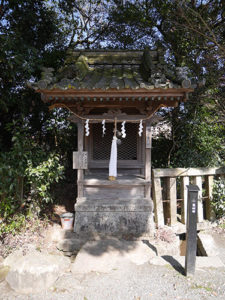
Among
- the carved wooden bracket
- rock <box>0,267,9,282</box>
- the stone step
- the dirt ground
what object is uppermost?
the carved wooden bracket

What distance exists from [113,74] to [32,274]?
4663 millimetres

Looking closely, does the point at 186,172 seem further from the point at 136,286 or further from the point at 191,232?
the point at 136,286

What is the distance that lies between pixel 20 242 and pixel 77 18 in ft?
29.5

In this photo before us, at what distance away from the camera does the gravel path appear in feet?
10.7

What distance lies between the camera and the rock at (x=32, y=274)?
3.50 meters

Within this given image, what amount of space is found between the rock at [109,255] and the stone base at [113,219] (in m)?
0.37

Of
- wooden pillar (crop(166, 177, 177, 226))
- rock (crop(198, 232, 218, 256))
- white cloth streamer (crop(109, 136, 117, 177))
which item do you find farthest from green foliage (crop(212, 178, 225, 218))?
white cloth streamer (crop(109, 136, 117, 177))

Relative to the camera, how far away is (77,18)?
8961 millimetres

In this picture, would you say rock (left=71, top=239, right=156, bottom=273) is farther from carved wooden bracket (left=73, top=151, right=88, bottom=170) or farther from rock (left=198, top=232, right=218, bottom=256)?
carved wooden bracket (left=73, top=151, right=88, bottom=170)

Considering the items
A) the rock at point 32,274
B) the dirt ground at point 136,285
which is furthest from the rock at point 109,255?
the rock at point 32,274

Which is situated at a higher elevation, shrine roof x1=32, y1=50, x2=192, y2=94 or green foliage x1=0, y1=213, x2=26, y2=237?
shrine roof x1=32, y1=50, x2=192, y2=94

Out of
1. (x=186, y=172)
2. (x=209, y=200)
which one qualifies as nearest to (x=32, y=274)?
(x=186, y=172)

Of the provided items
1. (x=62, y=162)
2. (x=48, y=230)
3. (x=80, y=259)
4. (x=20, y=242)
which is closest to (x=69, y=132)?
(x=62, y=162)

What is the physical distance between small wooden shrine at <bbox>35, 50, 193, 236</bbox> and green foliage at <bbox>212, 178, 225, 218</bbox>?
74.7 inches
